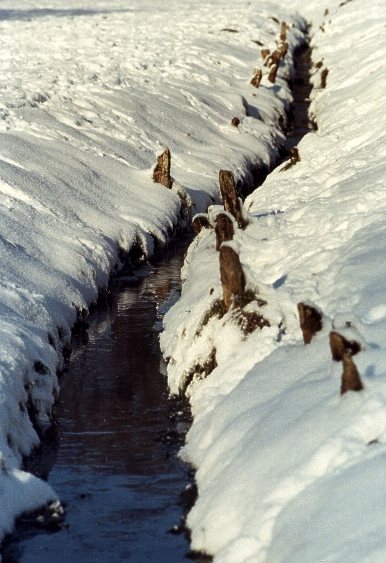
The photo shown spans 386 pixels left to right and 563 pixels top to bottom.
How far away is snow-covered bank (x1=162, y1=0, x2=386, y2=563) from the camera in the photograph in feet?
24.9

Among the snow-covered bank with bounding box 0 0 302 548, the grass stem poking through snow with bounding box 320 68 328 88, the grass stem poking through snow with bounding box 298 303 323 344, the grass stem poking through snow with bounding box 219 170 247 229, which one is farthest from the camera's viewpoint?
the grass stem poking through snow with bounding box 320 68 328 88

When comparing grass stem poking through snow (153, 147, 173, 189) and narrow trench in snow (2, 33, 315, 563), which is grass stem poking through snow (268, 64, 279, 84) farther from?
narrow trench in snow (2, 33, 315, 563)

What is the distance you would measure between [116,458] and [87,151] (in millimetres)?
10379

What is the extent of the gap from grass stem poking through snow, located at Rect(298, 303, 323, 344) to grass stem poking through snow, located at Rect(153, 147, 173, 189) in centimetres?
866

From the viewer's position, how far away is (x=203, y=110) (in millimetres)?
25594

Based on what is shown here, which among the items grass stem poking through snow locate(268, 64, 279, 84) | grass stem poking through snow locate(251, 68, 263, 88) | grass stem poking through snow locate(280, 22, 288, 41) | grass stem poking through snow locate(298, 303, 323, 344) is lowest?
grass stem poking through snow locate(280, 22, 288, 41)

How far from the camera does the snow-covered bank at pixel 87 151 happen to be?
11977 millimetres

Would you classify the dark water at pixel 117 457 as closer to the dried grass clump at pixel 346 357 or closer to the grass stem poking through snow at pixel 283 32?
the dried grass clump at pixel 346 357

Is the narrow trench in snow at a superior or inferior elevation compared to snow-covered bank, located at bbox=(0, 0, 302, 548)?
superior

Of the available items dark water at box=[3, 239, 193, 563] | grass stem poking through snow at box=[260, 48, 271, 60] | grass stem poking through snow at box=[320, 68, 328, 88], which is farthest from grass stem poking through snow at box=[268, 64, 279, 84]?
dark water at box=[3, 239, 193, 563]

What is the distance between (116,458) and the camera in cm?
1048

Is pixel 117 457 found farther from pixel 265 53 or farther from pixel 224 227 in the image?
pixel 265 53

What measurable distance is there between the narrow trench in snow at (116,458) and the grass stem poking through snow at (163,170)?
3985 mm

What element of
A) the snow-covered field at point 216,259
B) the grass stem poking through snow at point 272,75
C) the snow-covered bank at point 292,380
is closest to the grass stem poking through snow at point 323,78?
the snow-covered field at point 216,259
